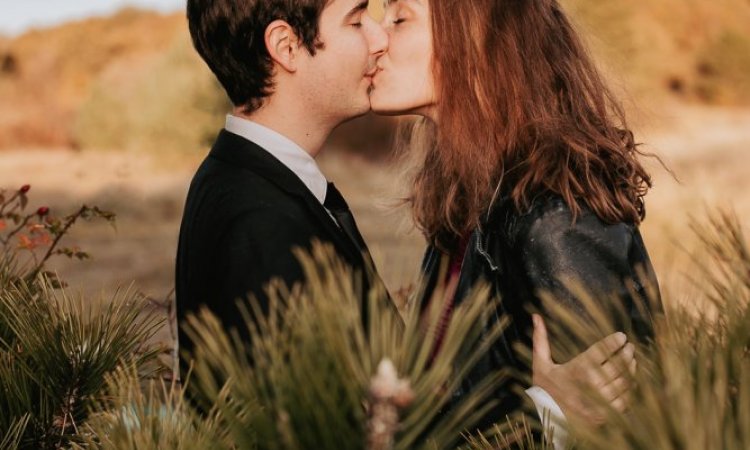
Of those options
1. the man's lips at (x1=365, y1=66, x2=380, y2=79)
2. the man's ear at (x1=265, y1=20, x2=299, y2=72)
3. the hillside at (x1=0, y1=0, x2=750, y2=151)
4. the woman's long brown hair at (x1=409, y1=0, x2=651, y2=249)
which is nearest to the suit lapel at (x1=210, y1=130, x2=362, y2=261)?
the man's ear at (x1=265, y1=20, x2=299, y2=72)

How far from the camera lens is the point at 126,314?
179 cm

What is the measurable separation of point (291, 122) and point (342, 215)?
250 millimetres

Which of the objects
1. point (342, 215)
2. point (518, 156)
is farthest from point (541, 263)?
point (342, 215)

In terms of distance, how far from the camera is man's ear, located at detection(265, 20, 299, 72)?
226 centimetres

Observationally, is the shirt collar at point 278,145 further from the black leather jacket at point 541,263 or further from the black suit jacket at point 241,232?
the black leather jacket at point 541,263

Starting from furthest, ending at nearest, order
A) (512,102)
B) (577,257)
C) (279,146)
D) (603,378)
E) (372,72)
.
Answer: (372,72)
(512,102)
(279,146)
(577,257)
(603,378)

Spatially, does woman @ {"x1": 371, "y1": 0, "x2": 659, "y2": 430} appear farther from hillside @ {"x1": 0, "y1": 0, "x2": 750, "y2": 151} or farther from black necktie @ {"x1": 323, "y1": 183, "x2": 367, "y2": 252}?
hillside @ {"x1": 0, "y1": 0, "x2": 750, "y2": 151}

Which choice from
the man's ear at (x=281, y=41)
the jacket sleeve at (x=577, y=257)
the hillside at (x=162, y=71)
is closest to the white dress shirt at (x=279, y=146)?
the man's ear at (x=281, y=41)

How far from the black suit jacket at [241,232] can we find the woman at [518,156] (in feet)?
1.13

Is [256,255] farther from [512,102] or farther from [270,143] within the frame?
[512,102]

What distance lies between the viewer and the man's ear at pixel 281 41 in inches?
89.1

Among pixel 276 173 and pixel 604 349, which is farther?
pixel 276 173

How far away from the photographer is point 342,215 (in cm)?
229

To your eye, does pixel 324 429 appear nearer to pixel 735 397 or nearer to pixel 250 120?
pixel 735 397
